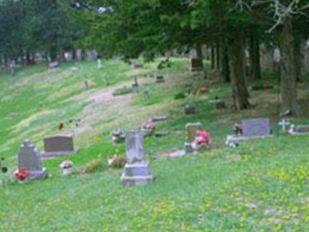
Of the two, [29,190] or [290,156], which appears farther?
[29,190]

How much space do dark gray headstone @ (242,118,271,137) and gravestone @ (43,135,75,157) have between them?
7846mm

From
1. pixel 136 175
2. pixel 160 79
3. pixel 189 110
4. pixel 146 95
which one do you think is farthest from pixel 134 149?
pixel 160 79

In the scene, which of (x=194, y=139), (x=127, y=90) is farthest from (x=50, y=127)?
(x=194, y=139)

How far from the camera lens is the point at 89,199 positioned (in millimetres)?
13398

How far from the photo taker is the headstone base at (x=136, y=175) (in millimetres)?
14391

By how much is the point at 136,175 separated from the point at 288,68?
10.3 m

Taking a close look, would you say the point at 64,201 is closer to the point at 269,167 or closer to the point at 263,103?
the point at 269,167

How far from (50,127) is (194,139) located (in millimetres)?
18890

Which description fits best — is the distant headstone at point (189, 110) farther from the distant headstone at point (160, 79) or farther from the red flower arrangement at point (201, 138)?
the distant headstone at point (160, 79)

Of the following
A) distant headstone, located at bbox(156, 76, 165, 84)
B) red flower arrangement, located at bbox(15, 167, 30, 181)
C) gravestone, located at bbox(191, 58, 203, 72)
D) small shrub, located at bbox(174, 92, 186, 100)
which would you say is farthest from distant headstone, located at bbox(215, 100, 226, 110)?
gravestone, located at bbox(191, 58, 203, 72)

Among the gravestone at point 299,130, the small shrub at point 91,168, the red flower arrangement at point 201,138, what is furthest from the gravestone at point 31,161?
the gravestone at point 299,130

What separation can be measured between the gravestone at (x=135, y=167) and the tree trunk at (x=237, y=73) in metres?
12.3

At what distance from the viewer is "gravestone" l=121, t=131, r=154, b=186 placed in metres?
14.4

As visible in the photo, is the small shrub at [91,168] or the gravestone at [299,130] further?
the gravestone at [299,130]
